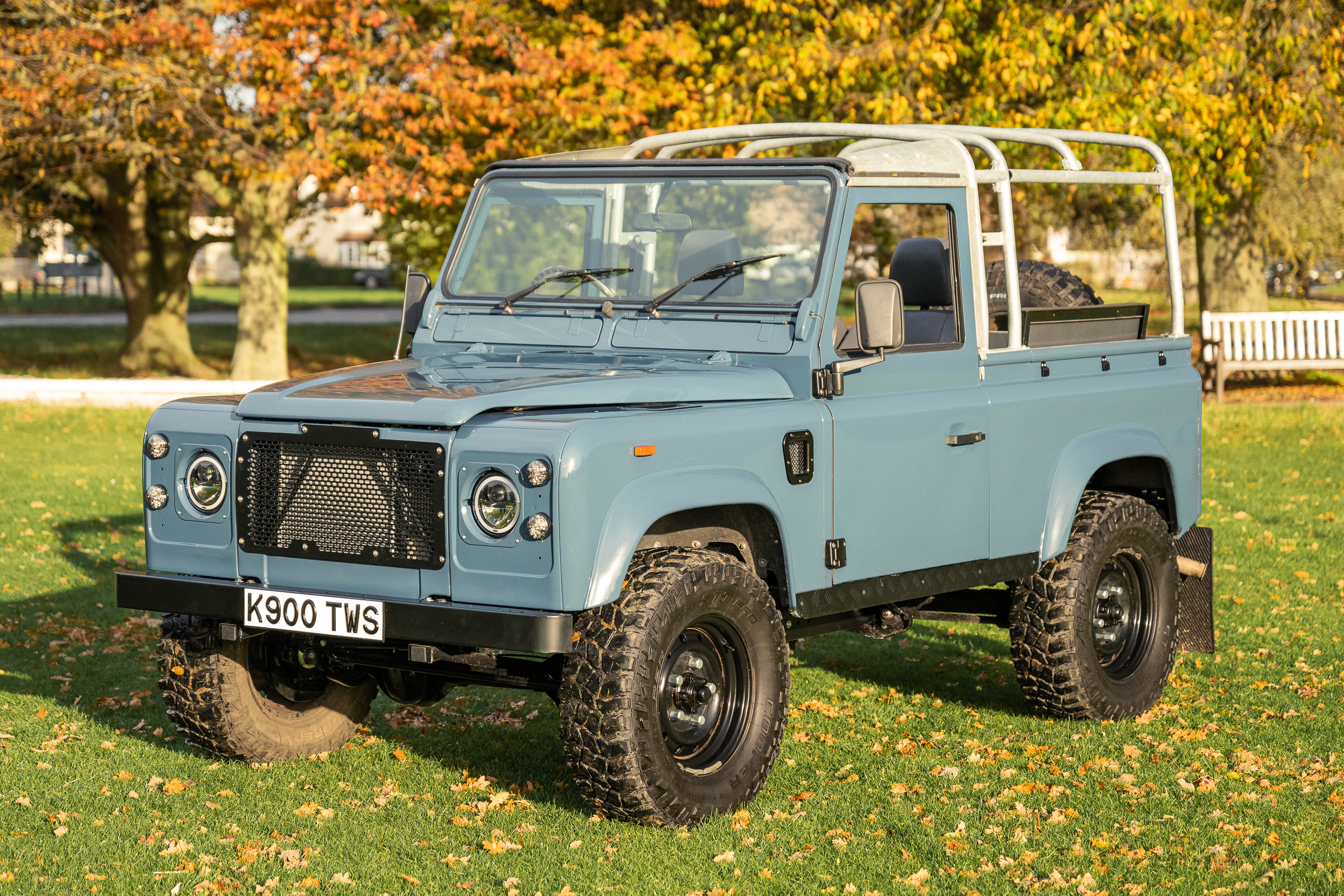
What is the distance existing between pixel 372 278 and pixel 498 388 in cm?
6050

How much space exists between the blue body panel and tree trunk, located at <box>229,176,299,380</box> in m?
16.7

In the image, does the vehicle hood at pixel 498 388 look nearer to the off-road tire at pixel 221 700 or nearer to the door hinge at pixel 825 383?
the door hinge at pixel 825 383

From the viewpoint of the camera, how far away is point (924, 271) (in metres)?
6.62

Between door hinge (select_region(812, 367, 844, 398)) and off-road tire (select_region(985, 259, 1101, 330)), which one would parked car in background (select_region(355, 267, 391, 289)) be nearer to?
off-road tire (select_region(985, 259, 1101, 330))

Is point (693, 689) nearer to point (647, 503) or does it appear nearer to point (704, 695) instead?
point (704, 695)

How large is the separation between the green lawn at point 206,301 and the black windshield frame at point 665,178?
122 feet

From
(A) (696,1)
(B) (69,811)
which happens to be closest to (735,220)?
(B) (69,811)

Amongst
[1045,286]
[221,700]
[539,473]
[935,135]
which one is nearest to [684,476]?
[539,473]

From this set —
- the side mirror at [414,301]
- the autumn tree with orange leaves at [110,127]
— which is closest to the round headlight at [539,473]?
the side mirror at [414,301]

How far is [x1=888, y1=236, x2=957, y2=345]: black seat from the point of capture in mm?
6500

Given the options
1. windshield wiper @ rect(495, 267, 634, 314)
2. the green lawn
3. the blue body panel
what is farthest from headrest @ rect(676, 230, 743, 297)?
the green lawn

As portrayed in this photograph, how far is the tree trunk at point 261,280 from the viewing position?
73.9 ft

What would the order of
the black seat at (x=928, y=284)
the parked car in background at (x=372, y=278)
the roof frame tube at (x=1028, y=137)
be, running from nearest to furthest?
the black seat at (x=928, y=284) → the roof frame tube at (x=1028, y=137) → the parked car in background at (x=372, y=278)

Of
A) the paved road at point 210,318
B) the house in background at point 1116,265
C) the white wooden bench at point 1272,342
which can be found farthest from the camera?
the paved road at point 210,318
